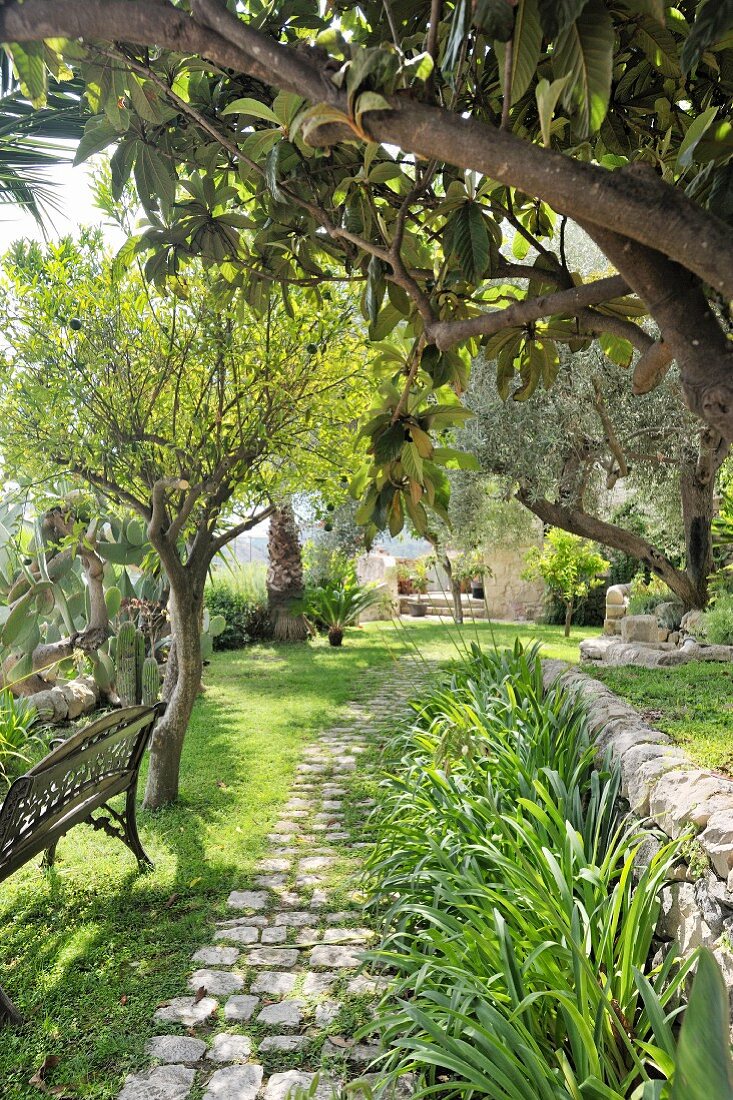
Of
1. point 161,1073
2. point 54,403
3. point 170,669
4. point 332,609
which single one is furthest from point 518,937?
point 332,609

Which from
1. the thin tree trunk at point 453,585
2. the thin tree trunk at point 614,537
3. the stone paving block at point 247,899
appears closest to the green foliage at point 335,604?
the thin tree trunk at point 453,585

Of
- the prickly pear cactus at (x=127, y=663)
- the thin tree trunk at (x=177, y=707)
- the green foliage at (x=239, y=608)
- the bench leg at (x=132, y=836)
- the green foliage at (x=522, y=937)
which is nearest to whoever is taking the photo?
the green foliage at (x=522, y=937)

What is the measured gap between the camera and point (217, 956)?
294 centimetres

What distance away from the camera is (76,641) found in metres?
7.23

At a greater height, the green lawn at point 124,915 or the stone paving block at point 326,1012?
the green lawn at point 124,915

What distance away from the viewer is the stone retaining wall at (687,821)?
200cm

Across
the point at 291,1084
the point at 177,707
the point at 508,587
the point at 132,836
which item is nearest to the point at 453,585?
the point at 177,707

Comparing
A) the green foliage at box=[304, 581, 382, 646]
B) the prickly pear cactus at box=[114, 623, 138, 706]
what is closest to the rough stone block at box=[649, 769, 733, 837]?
the prickly pear cactus at box=[114, 623, 138, 706]

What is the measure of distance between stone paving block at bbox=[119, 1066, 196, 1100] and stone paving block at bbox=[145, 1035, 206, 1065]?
4 cm

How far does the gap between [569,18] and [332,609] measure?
11.7 metres

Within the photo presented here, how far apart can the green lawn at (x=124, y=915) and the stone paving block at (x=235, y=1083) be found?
10.9 inches

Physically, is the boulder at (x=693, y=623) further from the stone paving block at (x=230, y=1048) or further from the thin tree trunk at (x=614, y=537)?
the stone paving block at (x=230, y=1048)

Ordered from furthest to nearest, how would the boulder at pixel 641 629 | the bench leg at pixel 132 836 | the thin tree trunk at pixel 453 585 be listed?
1. the boulder at pixel 641 629
2. the thin tree trunk at pixel 453 585
3. the bench leg at pixel 132 836

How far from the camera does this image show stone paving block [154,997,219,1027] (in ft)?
8.24
